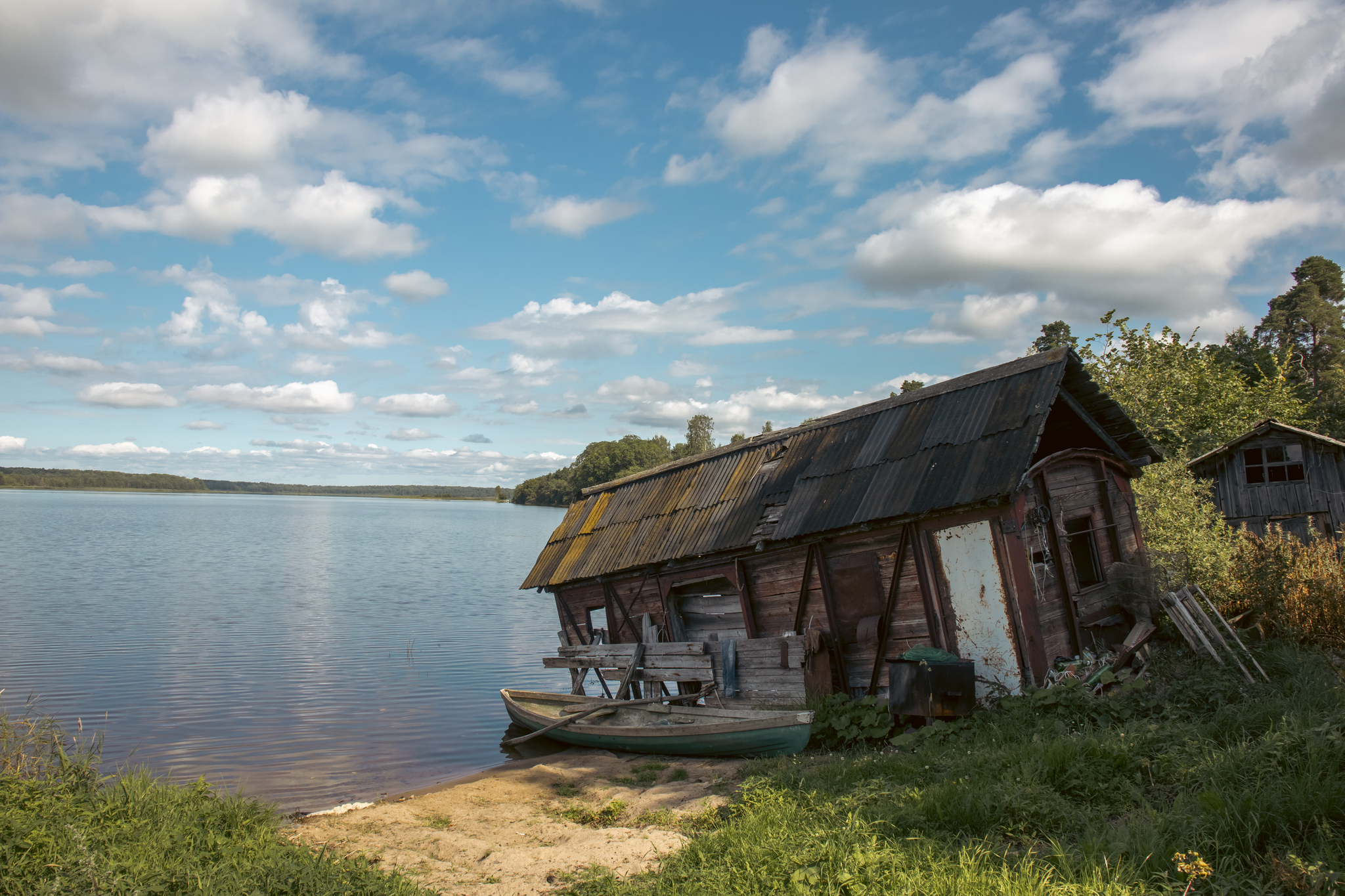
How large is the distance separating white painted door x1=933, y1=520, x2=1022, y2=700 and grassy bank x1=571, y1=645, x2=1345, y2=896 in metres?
1.58

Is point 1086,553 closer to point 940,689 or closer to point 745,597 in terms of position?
point 940,689

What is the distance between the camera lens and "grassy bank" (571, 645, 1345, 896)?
528 centimetres

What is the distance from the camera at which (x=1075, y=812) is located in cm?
628

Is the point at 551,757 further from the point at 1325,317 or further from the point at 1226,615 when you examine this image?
the point at 1325,317

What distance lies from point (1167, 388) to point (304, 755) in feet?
97.2

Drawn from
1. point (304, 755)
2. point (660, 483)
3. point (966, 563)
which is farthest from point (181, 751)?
point (966, 563)

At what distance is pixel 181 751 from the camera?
14.6m

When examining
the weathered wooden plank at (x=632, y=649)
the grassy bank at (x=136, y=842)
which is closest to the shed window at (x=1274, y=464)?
Result: the weathered wooden plank at (x=632, y=649)

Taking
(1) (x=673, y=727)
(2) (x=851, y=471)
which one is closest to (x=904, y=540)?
(2) (x=851, y=471)

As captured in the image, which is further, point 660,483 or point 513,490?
point 513,490

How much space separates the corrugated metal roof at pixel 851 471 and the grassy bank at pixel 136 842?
26.3ft

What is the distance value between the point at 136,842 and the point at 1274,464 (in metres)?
31.3

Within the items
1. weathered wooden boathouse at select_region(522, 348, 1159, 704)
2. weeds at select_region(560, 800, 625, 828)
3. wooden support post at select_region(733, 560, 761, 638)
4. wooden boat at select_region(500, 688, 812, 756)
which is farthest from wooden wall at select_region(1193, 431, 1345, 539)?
weeds at select_region(560, 800, 625, 828)

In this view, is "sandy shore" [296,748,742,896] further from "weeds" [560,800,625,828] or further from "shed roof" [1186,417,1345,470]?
"shed roof" [1186,417,1345,470]
